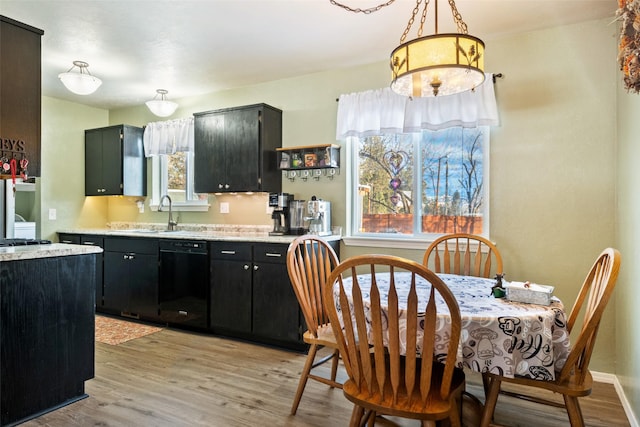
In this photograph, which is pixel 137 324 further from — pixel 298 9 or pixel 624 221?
pixel 624 221

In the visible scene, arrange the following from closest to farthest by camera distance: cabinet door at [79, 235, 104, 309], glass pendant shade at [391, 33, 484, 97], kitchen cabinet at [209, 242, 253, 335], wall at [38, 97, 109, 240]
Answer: glass pendant shade at [391, 33, 484, 97], kitchen cabinet at [209, 242, 253, 335], cabinet door at [79, 235, 104, 309], wall at [38, 97, 109, 240]

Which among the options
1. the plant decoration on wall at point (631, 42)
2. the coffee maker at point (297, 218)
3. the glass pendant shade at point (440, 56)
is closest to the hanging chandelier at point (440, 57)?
the glass pendant shade at point (440, 56)

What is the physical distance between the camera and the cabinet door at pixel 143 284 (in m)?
3.90

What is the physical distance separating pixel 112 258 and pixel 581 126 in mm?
4441

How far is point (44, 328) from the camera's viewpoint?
2.18 m

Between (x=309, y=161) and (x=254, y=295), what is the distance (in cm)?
133

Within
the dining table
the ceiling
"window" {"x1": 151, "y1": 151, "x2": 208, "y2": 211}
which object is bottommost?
the dining table

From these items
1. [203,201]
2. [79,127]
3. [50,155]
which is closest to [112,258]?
[203,201]

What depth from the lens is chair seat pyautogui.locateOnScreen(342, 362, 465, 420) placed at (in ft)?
4.57

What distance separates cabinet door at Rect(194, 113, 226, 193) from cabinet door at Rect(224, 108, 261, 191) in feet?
0.22

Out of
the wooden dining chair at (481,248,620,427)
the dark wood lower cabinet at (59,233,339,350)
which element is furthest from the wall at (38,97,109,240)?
the wooden dining chair at (481,248,620,427)

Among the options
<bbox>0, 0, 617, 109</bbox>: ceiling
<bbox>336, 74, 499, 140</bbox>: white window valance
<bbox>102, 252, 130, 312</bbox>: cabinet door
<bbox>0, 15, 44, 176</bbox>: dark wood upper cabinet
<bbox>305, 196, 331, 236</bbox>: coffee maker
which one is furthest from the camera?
<bbox>102, 252, 130, 312</bbox>: cabinet door

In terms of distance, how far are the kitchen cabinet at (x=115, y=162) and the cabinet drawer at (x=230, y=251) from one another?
71.7 inches

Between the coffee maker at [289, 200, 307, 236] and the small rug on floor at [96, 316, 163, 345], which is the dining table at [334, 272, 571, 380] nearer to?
the coffee maker at [289, 200, 307, 236]
